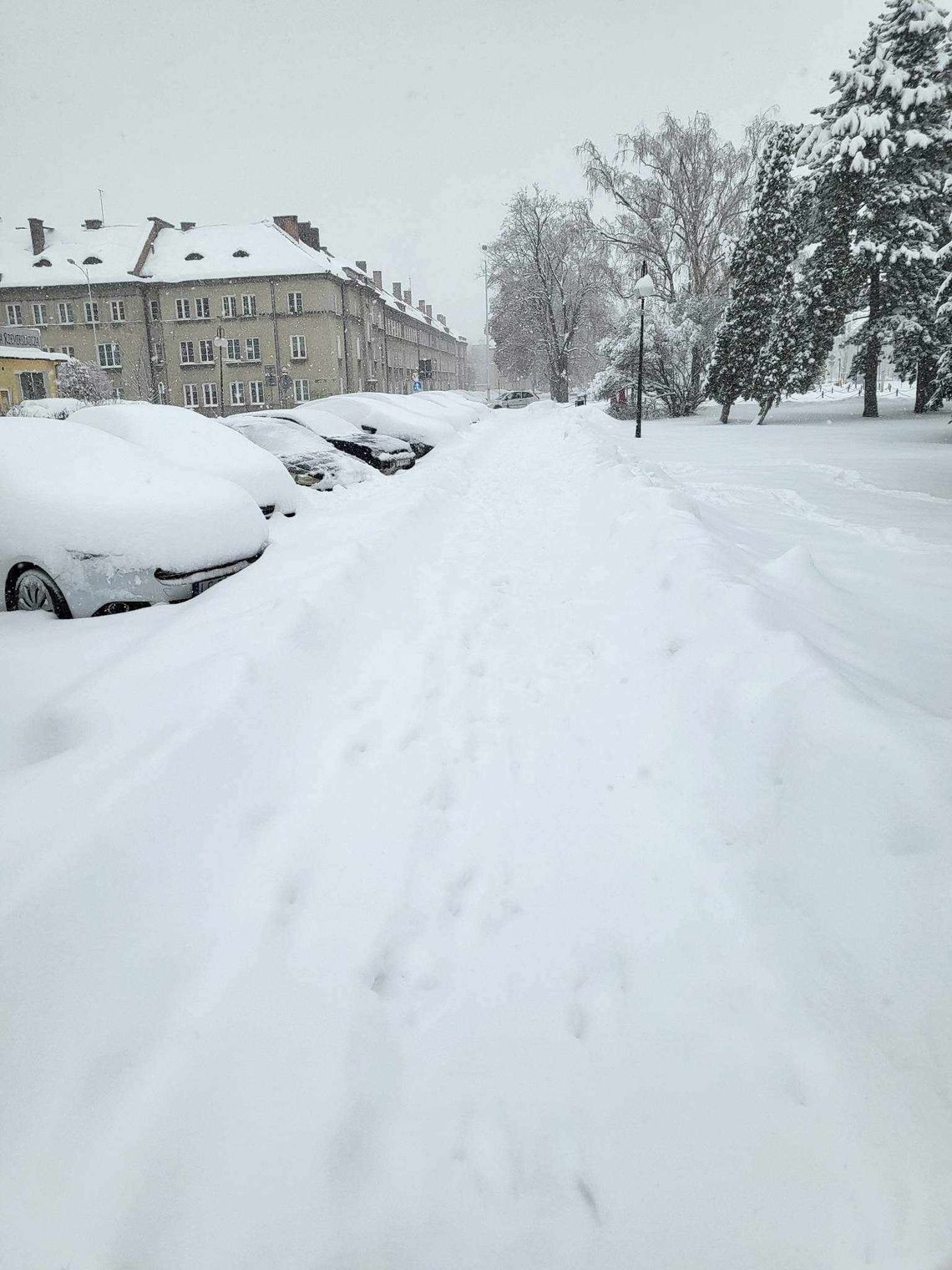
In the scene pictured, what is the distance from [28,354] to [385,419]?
24.9m

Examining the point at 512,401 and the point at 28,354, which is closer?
the point at 28,354

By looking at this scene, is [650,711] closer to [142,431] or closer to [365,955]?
[365,955]

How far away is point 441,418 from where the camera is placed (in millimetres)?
20688

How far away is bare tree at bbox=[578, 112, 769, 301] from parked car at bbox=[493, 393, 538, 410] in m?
14.0

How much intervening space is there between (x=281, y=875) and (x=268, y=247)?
175 ft

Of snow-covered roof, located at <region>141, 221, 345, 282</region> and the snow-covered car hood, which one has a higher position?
snow-covered roof, located at <region>141, 221, 345, 282</region>

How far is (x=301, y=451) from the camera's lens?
10.8 m

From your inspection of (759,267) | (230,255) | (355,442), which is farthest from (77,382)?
(759,267)

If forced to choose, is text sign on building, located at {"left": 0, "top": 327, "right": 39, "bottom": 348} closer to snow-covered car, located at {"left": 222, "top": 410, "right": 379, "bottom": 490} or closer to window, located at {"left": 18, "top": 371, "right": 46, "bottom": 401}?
window, located at {"left": 18, "top": 371, "right": 46, "bottom": 401}

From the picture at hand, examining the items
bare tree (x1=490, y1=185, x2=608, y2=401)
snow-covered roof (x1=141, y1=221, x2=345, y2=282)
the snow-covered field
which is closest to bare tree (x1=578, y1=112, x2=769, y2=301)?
bare tree (x1=490, y1=185, x2=608, y2=401)

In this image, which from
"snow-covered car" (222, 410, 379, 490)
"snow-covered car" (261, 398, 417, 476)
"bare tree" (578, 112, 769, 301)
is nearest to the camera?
"snow-covered car" (222, 410, 379, 490)

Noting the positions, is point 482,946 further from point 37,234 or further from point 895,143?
point 37,234

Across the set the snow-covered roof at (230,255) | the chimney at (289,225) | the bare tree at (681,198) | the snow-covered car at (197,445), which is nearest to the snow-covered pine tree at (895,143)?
the bare tree at (681,198)

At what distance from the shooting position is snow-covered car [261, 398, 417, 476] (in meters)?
12.6
